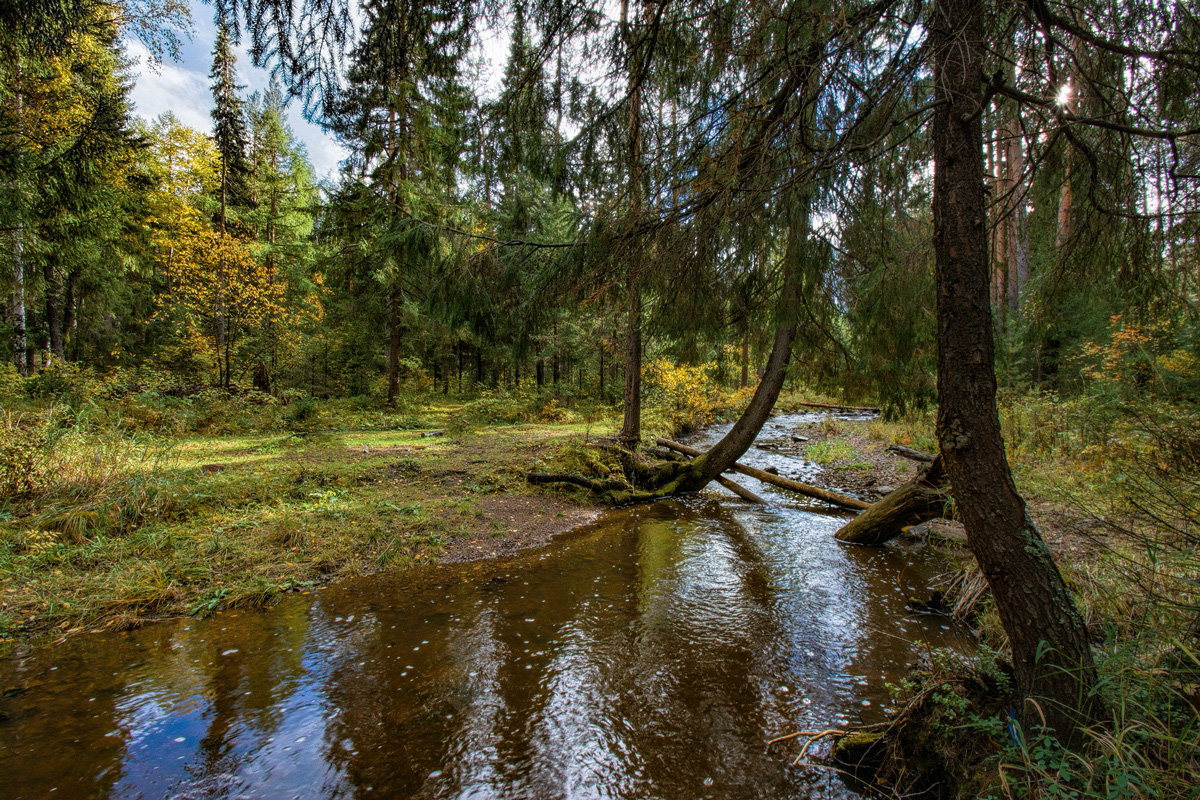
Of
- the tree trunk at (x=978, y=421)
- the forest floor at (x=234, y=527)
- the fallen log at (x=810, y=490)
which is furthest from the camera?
the fallen log at (x=810, y=490)

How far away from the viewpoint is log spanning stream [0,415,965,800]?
2.41 m

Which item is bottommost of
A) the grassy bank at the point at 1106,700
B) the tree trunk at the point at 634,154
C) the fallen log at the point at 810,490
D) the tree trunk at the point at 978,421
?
the fallen log at the point at 810,490

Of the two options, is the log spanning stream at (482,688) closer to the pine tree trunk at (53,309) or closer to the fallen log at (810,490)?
the fallen log at (810,490)

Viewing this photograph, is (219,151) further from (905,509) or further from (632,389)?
(905,509)

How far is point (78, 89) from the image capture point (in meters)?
10.5

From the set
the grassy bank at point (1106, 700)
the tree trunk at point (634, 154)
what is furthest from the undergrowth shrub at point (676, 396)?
the grassy bank at point (1106, 700)

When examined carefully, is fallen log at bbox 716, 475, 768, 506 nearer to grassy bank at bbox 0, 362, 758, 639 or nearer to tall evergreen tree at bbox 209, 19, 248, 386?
grassy bank at bbox 0, 362, 758, 639

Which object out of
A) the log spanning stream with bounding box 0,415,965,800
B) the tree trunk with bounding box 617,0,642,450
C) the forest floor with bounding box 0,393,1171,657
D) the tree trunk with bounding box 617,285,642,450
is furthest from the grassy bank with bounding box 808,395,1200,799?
the tree trunk with bounding box 617,285,642,450

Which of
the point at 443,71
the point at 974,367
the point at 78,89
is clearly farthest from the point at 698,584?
the point at 78,89

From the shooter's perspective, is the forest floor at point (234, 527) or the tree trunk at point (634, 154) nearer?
the tree trunk at point (634, 154)

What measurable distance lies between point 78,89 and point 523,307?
44.6ft

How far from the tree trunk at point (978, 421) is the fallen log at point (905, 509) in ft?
13.0

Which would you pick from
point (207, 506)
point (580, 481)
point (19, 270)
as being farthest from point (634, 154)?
point (19, 270)

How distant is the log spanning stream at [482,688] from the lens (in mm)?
2414
